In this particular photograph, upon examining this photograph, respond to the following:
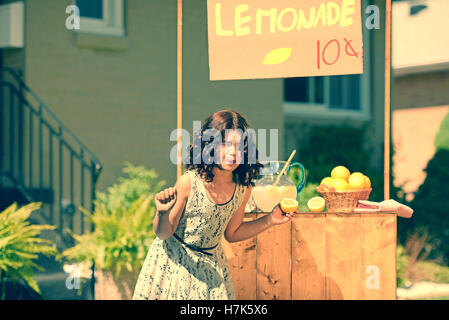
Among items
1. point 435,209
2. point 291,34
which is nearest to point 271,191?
point 291,34

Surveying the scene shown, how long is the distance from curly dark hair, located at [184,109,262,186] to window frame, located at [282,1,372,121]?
713cm

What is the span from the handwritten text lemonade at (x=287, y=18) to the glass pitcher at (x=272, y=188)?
83 cm

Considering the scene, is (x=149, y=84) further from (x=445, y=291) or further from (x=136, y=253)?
(x=445, y=291)

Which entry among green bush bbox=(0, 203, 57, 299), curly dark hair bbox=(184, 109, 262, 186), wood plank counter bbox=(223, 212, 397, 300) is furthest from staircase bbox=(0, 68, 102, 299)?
curly dark hair bbox=(184, 109, 262, 186)

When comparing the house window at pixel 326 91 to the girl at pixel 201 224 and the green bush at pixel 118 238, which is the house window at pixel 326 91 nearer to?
the green bush at pixel 118 238

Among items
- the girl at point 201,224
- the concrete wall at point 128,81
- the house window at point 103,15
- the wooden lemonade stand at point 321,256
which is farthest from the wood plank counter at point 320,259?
the house window at point 103,15

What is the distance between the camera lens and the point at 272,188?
362 cm

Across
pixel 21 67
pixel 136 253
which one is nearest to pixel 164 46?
pixel 21 67

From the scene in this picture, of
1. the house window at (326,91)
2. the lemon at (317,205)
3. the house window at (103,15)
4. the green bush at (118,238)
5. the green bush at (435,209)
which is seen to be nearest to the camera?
the lemon at (317,205)

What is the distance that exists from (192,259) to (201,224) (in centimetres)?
19

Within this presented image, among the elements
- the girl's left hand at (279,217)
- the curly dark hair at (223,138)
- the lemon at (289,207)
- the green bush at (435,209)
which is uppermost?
the curly dark hair at (223,138)

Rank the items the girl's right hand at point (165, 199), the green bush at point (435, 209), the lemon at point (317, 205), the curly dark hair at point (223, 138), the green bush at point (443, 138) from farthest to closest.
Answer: the green bush at point (443, 138)
the green bush at point (435, 209)
the lemon at point (317, 205)
the curly dark hair at point (223, 138)
the girl's right hand at point (165, 199)

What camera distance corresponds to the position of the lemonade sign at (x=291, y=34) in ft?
11.9

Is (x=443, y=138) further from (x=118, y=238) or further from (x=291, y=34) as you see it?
(x=291, y=34)
